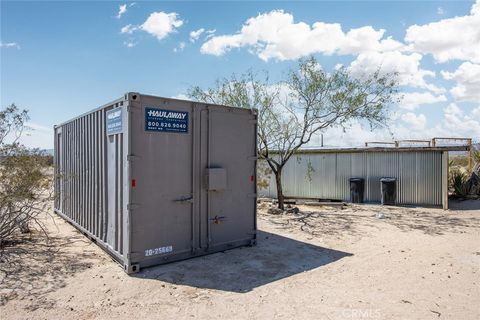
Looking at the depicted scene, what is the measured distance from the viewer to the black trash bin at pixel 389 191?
496 inches

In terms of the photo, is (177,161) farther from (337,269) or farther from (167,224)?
(337,269)

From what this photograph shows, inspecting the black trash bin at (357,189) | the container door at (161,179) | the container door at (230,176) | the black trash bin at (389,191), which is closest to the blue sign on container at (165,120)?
the container door at (161,179)

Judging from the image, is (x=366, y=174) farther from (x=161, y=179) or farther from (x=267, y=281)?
(x=161, y=179)

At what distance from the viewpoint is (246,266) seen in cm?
578

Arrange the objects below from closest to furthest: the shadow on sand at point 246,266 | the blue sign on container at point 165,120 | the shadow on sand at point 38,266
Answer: the shadow on sand at point 38,266 → the shadow on sand at point 246,266 → the blue sign on container at point 165,120

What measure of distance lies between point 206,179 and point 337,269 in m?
2.71

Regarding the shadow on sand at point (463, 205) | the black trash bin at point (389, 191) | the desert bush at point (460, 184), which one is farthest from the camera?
the desert bush at point (460, 184)

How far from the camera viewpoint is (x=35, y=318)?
3.90 m

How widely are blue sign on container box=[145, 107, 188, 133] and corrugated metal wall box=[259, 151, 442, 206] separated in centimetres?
898

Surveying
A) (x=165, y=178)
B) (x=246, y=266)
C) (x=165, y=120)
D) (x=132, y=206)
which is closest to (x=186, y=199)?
(x=165, y=178)

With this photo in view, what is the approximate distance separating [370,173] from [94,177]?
34.1ft

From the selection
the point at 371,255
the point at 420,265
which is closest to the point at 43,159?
the point at 371,255

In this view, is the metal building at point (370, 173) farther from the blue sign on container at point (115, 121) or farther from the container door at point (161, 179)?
the blue sign on container at point (115, 121)

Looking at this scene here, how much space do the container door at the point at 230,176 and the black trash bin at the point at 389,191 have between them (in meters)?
7.63
